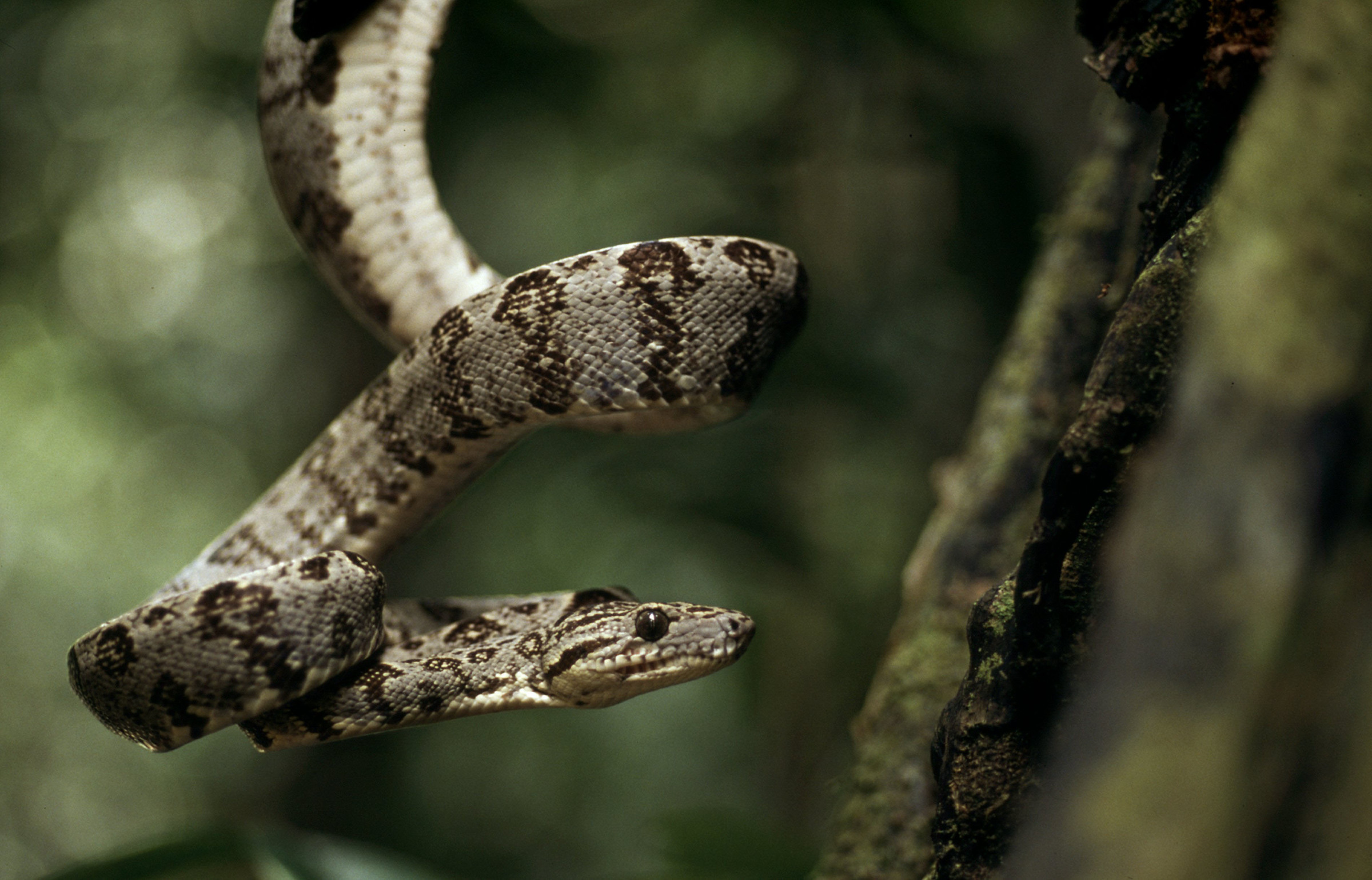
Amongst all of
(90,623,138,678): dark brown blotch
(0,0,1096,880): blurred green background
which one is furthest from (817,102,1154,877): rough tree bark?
(90,623,138,678): dark brown blotch

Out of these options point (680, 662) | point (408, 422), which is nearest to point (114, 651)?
point (408, 422)

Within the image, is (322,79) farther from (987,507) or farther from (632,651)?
(987,507)

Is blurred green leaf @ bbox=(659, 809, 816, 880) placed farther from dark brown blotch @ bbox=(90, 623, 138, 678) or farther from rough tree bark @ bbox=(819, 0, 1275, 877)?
dark brown blotch @ bbox=(90, 623, 138, 678)

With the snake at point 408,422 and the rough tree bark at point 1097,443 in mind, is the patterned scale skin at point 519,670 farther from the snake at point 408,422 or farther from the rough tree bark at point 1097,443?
the rough tree bark at point 1097,443

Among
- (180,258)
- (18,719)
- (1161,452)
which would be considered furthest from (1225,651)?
(18,719)

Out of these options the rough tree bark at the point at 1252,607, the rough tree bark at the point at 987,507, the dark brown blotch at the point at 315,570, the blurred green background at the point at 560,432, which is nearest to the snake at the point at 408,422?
the dark brown blotch at the point at 315,570

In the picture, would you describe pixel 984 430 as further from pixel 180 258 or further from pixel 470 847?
pixel 180 258

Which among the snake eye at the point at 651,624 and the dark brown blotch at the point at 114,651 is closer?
the dark brown blotch at the point at 114,651
